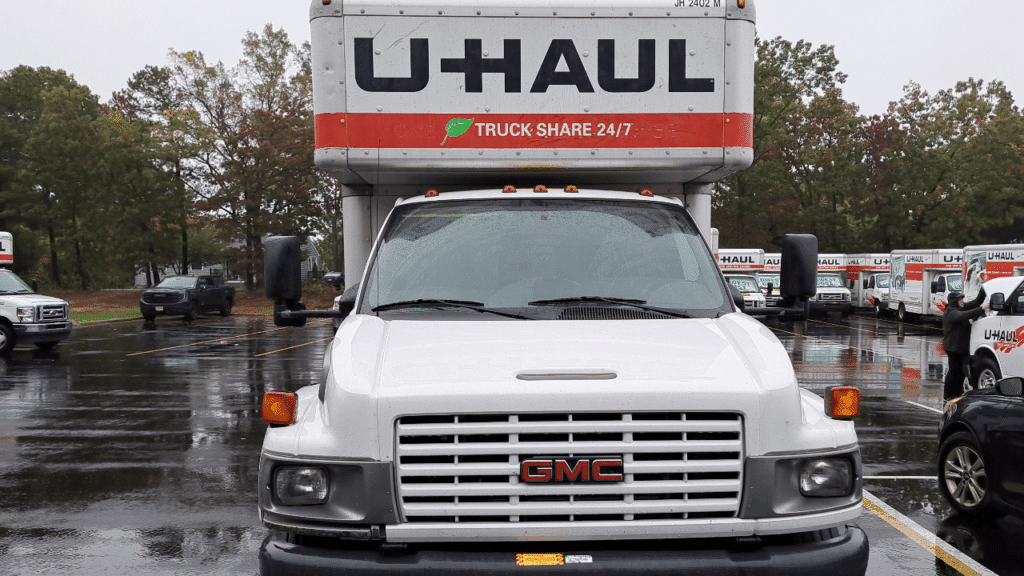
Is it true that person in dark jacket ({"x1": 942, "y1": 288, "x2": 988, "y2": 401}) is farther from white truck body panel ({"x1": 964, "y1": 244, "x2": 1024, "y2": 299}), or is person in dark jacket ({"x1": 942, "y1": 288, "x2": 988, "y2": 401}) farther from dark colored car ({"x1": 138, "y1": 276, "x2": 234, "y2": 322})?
dark colored car ({"x1": 138, "y1": 276, "x2": 234, "y2": 322})

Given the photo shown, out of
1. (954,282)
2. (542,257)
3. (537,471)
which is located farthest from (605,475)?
(954,282)

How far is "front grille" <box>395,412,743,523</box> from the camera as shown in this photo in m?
2.96

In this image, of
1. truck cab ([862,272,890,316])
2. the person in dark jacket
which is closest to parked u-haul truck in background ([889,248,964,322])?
truck cab ([862,272,890,316])

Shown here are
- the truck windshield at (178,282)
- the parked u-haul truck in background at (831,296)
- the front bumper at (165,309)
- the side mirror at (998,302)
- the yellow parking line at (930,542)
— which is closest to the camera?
the yellow parking line at (930,542)

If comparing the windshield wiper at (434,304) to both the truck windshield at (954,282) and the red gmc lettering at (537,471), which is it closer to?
the red gmc lettering at (537,471)

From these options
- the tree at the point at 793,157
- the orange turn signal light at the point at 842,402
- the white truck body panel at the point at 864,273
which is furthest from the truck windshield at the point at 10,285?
the tree at the point at 793,157

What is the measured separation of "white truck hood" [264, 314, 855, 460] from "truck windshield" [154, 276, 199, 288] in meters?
30.2

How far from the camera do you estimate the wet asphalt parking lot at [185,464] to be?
17.7 feet

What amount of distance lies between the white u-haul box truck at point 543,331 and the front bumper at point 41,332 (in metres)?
15.7

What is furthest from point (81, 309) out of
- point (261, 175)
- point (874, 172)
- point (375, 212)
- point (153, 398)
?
point (874, 172)

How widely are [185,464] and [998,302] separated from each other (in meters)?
9.91

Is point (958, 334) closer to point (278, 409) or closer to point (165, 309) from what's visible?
point (278, 409)

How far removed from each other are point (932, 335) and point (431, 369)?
2557 centimetres

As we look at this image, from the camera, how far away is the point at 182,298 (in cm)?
3028
